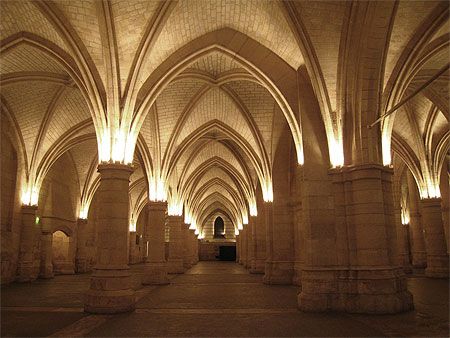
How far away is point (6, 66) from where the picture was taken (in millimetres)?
13609

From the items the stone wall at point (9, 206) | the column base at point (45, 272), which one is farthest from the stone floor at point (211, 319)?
the column base at point (45, 272)

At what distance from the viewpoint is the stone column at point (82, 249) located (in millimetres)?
24109

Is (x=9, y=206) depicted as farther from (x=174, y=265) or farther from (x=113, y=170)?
(x=174, y=265)

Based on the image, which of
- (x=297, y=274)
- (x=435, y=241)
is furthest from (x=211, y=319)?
(x=435, y=241)

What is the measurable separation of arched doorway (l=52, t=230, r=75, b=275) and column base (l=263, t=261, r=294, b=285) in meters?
13.3

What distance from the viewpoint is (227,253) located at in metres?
49.4

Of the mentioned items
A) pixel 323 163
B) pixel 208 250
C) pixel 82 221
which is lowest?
pixel 208 250

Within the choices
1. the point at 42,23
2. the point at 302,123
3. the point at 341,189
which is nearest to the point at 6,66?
the point at 42,23

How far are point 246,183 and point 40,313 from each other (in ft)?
65.3

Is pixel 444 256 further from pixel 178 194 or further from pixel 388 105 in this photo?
pixel 178 194

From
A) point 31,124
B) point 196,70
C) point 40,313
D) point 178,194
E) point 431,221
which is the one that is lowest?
point 40,313

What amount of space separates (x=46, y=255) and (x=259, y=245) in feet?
39.1

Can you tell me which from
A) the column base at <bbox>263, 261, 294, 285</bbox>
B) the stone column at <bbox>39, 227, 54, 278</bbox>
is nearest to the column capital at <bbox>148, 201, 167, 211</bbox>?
the column base at <bbox>263, 261, 294, 285</bbox>

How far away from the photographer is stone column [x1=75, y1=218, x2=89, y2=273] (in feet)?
79.1
